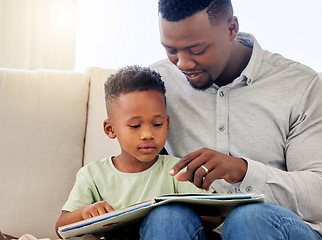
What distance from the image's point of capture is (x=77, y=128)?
1.72m

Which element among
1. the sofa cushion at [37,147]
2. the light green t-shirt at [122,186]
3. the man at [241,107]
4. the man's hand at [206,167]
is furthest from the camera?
the sofa cushion at [37,147]

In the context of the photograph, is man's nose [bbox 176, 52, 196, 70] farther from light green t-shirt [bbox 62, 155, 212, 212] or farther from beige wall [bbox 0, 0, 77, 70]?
beige wall [bbox 0, 0, 77, 70]

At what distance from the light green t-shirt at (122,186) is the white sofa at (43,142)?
0.95 ft

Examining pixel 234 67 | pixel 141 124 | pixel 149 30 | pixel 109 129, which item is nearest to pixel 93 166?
pixel 109 129

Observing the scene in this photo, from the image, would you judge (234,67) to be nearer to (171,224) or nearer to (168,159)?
(168,159)

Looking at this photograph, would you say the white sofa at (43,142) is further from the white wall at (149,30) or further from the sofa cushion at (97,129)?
the white wall at (149,30)

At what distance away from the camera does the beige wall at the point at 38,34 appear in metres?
2.81

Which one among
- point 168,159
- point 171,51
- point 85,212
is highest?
point 171,51

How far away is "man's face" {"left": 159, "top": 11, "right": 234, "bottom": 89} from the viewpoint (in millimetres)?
1274

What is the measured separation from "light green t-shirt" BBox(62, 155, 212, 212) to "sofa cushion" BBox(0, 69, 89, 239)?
0.94ft

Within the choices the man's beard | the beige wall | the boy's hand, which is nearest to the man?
the man's beard

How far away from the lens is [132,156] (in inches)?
54.9

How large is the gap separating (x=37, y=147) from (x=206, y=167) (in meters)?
0.82

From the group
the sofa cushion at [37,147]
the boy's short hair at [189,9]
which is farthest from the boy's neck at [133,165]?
the boy's short hair at [189,9]
